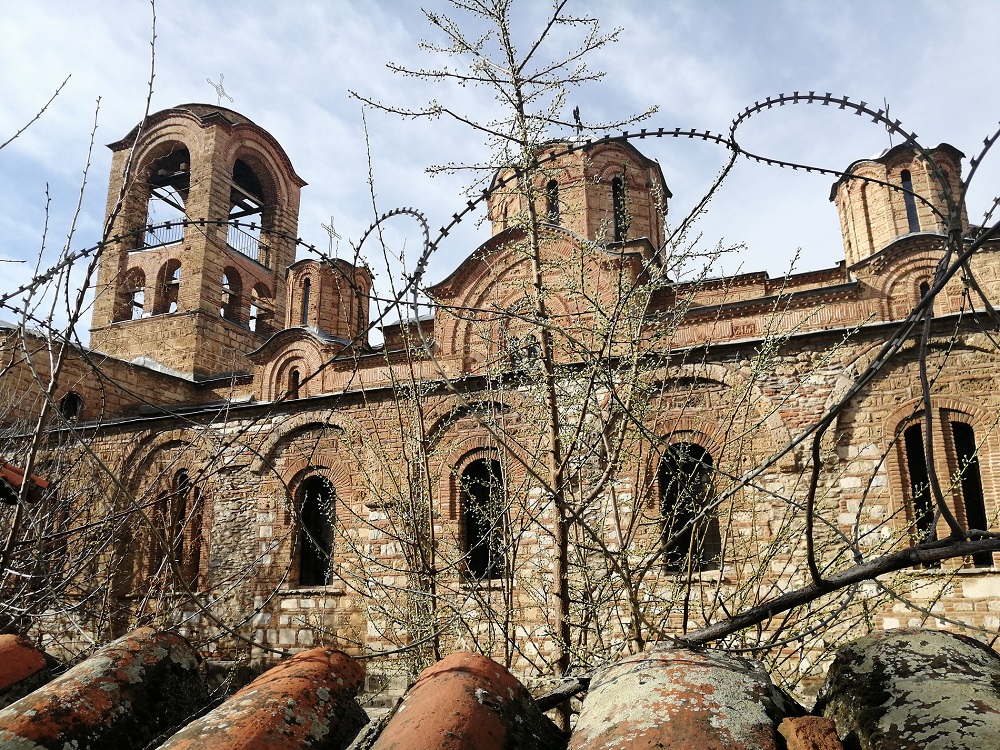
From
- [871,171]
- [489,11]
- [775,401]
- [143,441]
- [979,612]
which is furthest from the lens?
[871,171]

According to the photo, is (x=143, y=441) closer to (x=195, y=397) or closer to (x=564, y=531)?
(x=195, y=397)

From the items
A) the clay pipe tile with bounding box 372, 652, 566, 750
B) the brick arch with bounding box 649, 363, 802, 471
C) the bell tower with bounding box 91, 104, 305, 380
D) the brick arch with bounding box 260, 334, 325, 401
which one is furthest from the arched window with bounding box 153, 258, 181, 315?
the clay pipe tile with bounding box 372, 652, 566, 750

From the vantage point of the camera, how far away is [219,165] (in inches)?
719

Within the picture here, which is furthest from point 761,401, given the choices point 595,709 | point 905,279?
point 905,279

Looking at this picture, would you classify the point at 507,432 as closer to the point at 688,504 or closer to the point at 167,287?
the point at 688,504

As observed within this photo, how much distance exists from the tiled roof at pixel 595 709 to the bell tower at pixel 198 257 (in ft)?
53.1

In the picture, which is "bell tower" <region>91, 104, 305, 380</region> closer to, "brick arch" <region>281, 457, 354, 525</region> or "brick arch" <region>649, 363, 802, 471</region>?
"brick arch" <region>281, 457, 354, 525</region>

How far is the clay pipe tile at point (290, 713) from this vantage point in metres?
1.54

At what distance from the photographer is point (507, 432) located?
9.49ft

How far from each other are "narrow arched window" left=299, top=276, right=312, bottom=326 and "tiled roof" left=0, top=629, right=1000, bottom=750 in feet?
50.1

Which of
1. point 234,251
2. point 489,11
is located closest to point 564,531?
point 489,11

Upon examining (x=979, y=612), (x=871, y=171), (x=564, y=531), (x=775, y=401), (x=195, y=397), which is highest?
(x=871, y=171)

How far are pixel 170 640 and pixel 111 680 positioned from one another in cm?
28

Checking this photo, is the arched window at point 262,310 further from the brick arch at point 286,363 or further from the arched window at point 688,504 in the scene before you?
the arched window at point 688,504
